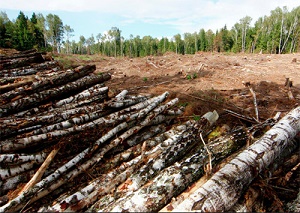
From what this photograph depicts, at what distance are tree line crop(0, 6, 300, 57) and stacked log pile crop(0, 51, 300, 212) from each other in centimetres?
4229

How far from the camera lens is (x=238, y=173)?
8.07 ft

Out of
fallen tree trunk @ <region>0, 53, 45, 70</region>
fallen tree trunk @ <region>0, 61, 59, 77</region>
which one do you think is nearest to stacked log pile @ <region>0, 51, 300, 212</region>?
fallen tree trunk @ <region>0, 61, 59, 77</region>

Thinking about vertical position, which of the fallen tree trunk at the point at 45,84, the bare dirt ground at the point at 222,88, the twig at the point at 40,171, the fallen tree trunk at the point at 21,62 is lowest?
the twig at the point at 40,171

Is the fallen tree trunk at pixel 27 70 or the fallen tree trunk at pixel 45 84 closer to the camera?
the fallen tree trunk at pixel 45 84

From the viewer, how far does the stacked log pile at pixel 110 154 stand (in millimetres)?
2455

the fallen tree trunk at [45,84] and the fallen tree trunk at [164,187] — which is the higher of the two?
the fallen tree trunk at [45,84]

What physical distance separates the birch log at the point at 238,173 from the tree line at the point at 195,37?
45.2 m

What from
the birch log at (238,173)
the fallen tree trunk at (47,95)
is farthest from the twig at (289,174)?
the fallen tree trunk at (47,95)

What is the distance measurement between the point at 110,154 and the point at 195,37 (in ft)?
256

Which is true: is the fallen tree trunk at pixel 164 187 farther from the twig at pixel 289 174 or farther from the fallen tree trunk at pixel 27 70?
the fallen tree trunk at pixel 27 70

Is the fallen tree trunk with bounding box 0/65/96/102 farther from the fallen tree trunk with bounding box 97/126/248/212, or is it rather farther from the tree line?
the tree line

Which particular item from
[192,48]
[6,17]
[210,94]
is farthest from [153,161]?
[192,48]

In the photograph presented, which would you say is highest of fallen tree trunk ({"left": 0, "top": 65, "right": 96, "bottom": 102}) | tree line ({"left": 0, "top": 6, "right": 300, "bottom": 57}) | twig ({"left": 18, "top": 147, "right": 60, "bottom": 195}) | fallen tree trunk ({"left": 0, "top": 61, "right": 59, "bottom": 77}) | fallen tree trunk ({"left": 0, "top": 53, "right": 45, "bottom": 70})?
tree line ({"left": 0, "top": 6, "right": 300, "bottom": 57})

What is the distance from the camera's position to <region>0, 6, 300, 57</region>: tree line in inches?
1533
